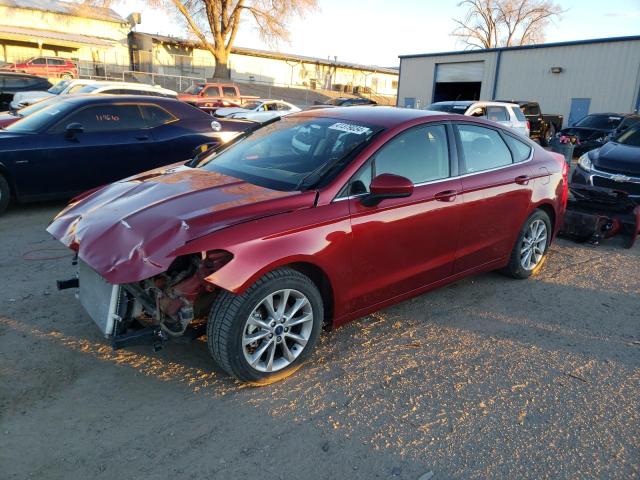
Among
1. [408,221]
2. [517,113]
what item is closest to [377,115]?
[408,221]

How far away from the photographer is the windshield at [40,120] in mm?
6555

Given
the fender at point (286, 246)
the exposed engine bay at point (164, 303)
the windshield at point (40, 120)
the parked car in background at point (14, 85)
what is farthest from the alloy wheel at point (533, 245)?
the parked car in background at point (14, 85)

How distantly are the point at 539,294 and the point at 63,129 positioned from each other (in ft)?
20.2

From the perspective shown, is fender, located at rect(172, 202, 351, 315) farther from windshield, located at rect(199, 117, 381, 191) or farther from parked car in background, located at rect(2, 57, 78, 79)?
parked car in background, located at rect(2, 57, 78, 79)

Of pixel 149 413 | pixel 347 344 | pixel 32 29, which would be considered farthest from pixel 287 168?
pixel 32 29

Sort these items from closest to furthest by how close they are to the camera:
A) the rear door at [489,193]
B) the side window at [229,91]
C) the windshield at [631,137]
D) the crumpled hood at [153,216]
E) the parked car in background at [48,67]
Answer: the crumpled hood at [153,216] → the rear door at [489,193] → the windshield at [631,137] → the side window at [229,91] → the parked car in background at [48,67]

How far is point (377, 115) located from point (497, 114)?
1046 cm

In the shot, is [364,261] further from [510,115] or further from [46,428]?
[510,115]

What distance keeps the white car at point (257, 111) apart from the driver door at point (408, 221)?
10815 millimetres

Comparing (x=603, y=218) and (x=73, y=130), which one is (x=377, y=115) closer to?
(x=603, y=218)

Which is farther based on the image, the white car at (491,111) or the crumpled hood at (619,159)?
the white car at (491,111)

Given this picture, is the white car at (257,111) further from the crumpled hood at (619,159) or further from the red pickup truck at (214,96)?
the crumpled hood at (619,159)

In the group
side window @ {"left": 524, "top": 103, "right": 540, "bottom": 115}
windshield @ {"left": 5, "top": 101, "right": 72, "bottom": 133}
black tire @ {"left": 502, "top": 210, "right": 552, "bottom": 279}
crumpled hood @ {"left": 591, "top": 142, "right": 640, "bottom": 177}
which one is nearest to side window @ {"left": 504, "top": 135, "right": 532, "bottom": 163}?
black tire @ {"left": 502, "top": 210, "right": 552, "bottom": 279}

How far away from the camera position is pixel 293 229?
2.99 metres
